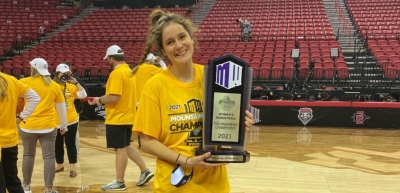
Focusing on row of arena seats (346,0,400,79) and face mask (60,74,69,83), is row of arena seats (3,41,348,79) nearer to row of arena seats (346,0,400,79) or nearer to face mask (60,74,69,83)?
row of arena seats (346,0,400,79)

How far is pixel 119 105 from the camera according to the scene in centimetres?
413

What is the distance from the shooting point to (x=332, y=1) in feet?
58.7

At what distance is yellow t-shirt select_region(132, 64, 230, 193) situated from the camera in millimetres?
1592

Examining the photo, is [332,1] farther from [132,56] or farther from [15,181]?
[15,181]

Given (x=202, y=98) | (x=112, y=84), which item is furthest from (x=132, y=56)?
(x=202, y=98)

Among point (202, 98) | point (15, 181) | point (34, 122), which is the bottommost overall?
point (15, 181)

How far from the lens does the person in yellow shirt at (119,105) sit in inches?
159

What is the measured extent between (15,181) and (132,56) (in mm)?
9660

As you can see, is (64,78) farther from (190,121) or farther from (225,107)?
(225,107)

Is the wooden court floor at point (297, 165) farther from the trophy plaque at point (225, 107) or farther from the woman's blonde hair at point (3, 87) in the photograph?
the trophy plaque at point (225, 107)

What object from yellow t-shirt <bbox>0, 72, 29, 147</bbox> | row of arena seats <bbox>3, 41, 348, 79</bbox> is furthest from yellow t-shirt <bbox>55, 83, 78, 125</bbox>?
row of arena seats <bbox>3, 41, 348, 79</bbox>

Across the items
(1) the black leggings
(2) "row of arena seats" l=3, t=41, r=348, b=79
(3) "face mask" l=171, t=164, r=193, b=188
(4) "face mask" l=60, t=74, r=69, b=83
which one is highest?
(2) "row of arena seats" l=3, t=41, r=348, b=79

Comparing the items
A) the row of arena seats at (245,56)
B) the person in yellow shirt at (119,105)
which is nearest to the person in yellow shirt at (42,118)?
the person in yellow shirt at (119,105)

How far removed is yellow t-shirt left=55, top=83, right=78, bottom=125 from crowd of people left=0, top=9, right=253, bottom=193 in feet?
0.04
